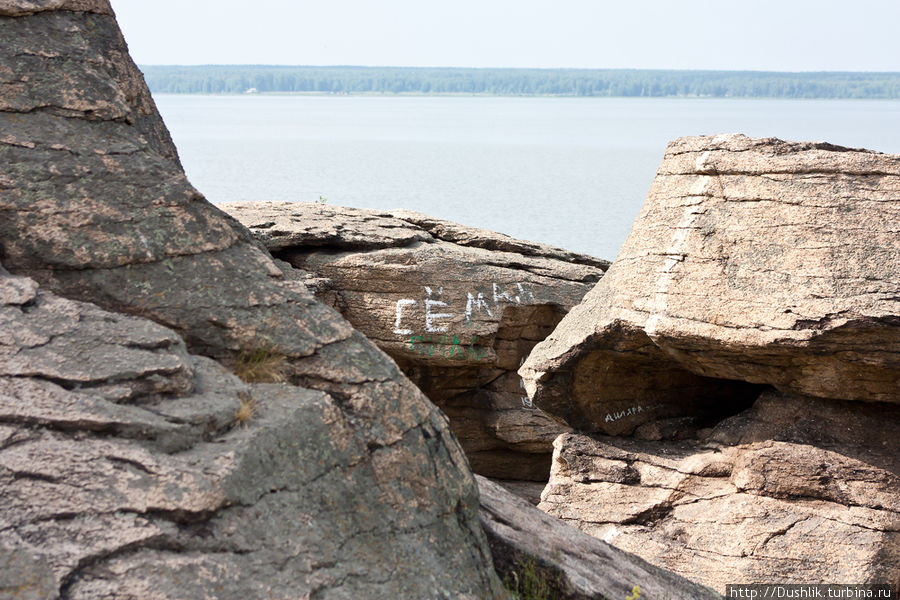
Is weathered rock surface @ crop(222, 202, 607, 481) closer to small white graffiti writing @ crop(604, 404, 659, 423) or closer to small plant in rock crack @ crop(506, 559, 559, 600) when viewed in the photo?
small white graffiti writing @ crop(604, 404, 659, 423)

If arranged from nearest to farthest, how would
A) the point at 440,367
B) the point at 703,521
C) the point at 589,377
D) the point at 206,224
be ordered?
the point at 206,224, the point at 703,521, the point at 589,377, the point at 440,367

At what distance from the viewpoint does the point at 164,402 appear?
478 centimetres

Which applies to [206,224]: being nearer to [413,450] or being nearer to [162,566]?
[413,450]

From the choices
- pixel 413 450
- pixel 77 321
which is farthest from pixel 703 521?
pixel 77 321

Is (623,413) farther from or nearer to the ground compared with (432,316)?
farther from the ground

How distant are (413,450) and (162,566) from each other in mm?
1793

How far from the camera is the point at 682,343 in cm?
876

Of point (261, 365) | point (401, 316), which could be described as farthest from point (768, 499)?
point (401, 316)

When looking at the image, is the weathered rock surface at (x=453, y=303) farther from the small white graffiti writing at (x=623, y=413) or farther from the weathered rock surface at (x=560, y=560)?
the weathered rock surface at (x=560, y=560)

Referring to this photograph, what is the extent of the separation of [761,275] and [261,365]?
16.1ft

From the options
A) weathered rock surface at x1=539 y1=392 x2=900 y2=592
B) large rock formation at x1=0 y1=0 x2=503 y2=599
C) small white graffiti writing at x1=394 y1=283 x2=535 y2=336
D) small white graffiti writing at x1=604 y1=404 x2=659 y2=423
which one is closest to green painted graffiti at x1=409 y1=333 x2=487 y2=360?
small white graffiti writing at x1=394 y1=283 x2=535 y2=336

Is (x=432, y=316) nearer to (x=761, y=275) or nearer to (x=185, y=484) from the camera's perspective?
(x=761, y=275)

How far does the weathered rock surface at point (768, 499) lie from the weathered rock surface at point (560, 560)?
6.73ft

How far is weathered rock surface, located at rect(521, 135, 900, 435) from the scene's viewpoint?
315 inches
